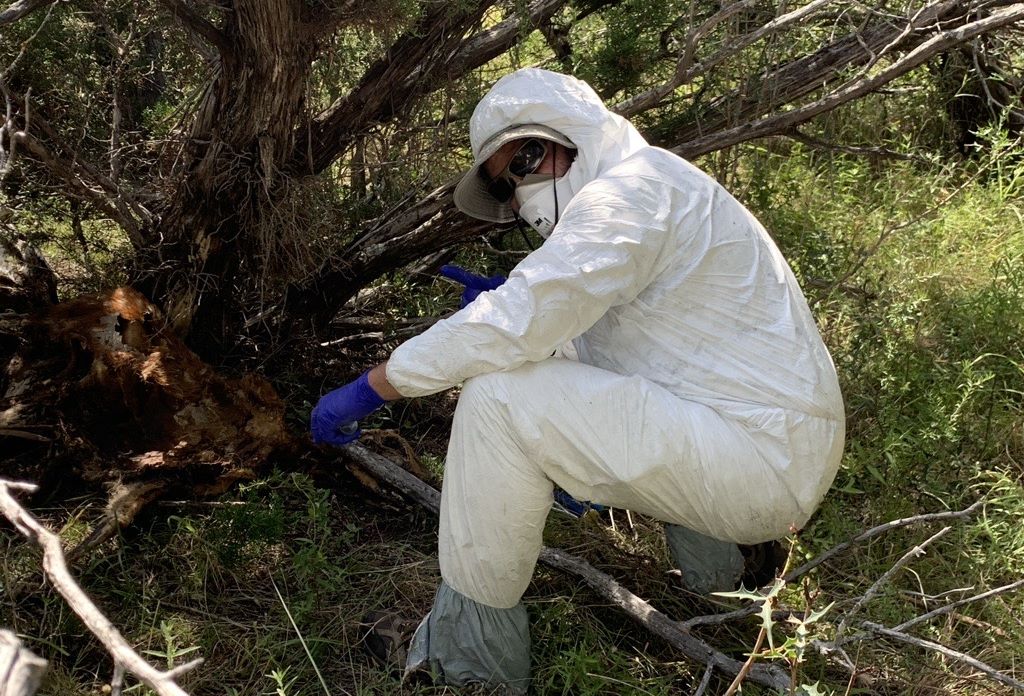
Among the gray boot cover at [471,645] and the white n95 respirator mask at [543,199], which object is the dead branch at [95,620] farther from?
the white n95 respirator mask at [543,199]

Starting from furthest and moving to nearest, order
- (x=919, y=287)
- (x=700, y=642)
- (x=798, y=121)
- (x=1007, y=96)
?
(x=1007, y=96), (x=919, y=287), (x=798, y=121), (x=700, y=642)

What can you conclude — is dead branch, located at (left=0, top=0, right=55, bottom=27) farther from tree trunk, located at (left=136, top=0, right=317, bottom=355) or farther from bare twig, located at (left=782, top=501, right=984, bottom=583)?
bare twig, located at (left=782, top=501, right=984, bottom=583)

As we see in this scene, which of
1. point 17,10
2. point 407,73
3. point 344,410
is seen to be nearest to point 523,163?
point 407,73

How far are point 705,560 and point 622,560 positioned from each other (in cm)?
29

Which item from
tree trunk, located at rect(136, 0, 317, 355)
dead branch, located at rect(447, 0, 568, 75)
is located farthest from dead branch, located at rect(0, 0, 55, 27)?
dead branch, located at rect(447, 0, 568, 75)

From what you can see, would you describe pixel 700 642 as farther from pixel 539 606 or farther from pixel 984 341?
pixel 984 341

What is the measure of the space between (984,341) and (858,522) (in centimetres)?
100

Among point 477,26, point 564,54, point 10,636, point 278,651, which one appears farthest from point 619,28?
point 10,636

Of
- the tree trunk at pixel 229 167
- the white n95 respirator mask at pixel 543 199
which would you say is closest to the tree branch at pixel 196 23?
the tree trunk at pixel 229 167

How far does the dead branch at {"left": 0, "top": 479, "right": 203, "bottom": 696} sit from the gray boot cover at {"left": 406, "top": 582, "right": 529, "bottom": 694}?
39.9 inches

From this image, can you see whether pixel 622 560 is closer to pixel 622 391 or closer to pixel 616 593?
pixel 616 593

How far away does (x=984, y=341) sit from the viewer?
3.59m

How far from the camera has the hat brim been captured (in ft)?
8.31

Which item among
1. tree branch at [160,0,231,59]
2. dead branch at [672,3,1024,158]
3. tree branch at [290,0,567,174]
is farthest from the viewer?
dead branch at [672,3,1024,158]
